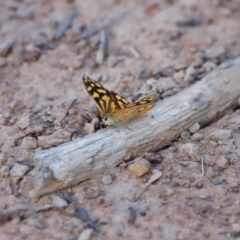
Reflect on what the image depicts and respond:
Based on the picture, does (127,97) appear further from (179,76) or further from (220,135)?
(220,135)

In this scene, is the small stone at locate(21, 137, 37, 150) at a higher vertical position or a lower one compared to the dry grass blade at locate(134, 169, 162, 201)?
higher

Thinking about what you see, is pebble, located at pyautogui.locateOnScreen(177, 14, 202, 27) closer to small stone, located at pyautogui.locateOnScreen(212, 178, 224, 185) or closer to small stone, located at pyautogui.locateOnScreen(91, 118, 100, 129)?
small stone, located at pyautogui.locateOnScreen(91, 118, 100, 129)

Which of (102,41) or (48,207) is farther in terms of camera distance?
(102,41)

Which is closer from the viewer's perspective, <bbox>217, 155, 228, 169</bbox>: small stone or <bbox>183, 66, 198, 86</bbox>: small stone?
<bbox>217, 155, 228, 169</bbox>: small stone

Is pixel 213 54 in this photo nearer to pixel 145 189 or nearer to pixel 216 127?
pixel 216 127

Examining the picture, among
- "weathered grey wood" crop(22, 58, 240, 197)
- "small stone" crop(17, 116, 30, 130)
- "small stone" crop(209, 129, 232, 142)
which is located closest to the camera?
"weathered grey wood" crop(22, 58, 240, 197)

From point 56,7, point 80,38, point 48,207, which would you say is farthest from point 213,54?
point 48,207

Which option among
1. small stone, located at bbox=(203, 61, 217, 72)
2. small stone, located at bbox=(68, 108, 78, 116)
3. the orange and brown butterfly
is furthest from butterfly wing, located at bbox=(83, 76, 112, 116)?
small stone, located at bbox=(203, 61, 217, 72)

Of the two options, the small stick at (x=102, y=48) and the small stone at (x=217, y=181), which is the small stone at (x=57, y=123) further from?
the small stone at (x=217, y=181)
